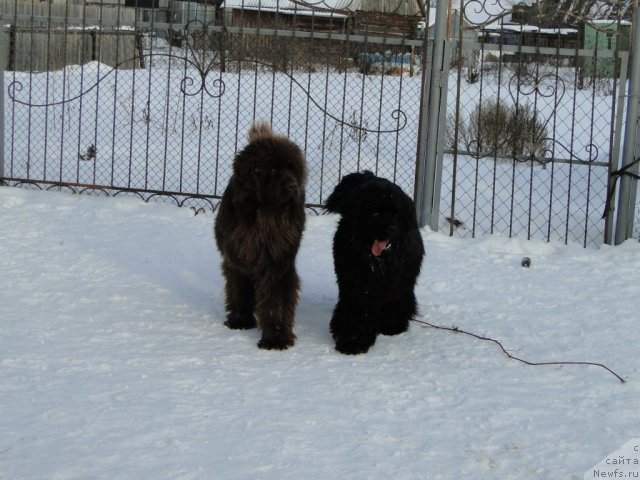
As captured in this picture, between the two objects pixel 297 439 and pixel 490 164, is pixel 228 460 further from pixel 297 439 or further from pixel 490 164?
pixel 490 164

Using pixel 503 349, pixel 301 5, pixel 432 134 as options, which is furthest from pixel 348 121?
pixel 503 349

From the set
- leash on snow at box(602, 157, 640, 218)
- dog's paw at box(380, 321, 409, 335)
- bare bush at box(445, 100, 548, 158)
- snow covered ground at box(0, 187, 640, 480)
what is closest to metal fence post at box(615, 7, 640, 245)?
leash on snow at box(602, 157, 640, 218)

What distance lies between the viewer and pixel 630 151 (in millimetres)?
7227

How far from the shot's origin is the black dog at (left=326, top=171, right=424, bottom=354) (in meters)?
4.59

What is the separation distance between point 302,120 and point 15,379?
8574 millimetres

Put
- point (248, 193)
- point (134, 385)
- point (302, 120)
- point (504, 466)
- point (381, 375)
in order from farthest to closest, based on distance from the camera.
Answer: point (302, 120), point (248, 193), point (381, 375), point (134, 385), point (504, 466)

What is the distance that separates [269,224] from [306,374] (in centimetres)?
90

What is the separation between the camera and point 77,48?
631 inches

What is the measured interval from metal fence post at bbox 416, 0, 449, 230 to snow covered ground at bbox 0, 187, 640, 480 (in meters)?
0.64

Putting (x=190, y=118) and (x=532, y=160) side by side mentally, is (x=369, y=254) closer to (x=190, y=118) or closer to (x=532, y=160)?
(x=532, y=160)

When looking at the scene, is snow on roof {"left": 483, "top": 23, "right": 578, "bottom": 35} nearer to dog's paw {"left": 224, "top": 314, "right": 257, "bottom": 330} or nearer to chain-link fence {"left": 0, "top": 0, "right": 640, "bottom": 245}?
chain-link fence {"left": 0, "top": 0, "right": 640, "bottom": 245}

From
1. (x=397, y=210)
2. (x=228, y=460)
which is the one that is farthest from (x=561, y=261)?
(x=228, y=460)

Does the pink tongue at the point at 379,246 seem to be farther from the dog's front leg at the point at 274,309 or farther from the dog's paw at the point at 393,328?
the dog's paw at the point at 393,328

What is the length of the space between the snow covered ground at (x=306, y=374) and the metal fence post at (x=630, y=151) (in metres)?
0.29
